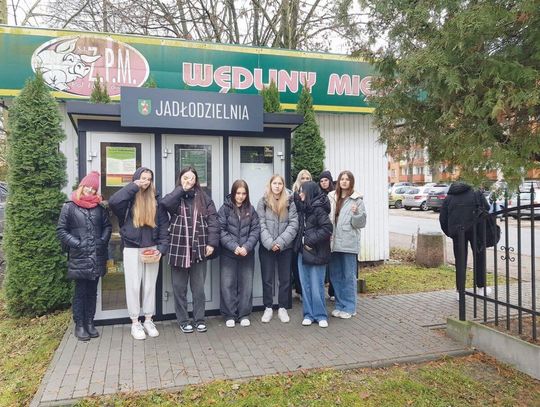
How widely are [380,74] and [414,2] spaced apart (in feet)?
2.50

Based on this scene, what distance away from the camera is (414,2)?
3189mm

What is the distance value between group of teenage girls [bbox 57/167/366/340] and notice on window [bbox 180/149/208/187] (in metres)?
0.55

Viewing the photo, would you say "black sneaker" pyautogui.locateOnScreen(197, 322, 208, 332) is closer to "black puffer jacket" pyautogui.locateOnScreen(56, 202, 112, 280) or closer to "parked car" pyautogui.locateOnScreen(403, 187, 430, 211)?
"black puffer jacket" pyautogui.locateOnScreen(56, 202, 112, 280)

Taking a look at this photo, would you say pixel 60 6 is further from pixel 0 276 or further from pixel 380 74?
pixel 380 74

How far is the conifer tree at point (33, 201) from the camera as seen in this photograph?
5.16 m

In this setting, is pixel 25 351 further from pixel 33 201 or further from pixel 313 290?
pixel 313 290

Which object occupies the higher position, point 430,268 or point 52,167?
point 52,167

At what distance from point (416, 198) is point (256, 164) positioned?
24797mm

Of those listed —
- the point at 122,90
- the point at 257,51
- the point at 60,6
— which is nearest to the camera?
the point at 122,90

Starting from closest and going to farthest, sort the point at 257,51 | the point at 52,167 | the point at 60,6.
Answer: the point at 52,167 < the point at 257,51 < the point at 60,6

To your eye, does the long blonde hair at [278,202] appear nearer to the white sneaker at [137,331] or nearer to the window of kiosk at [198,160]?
the window of kiosk at [198,160]

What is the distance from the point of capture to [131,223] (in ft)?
14.6

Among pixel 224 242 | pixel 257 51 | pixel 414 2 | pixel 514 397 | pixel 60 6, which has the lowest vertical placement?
pixel 514 397

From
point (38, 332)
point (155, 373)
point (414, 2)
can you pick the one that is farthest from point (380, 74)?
point (38, 332)
